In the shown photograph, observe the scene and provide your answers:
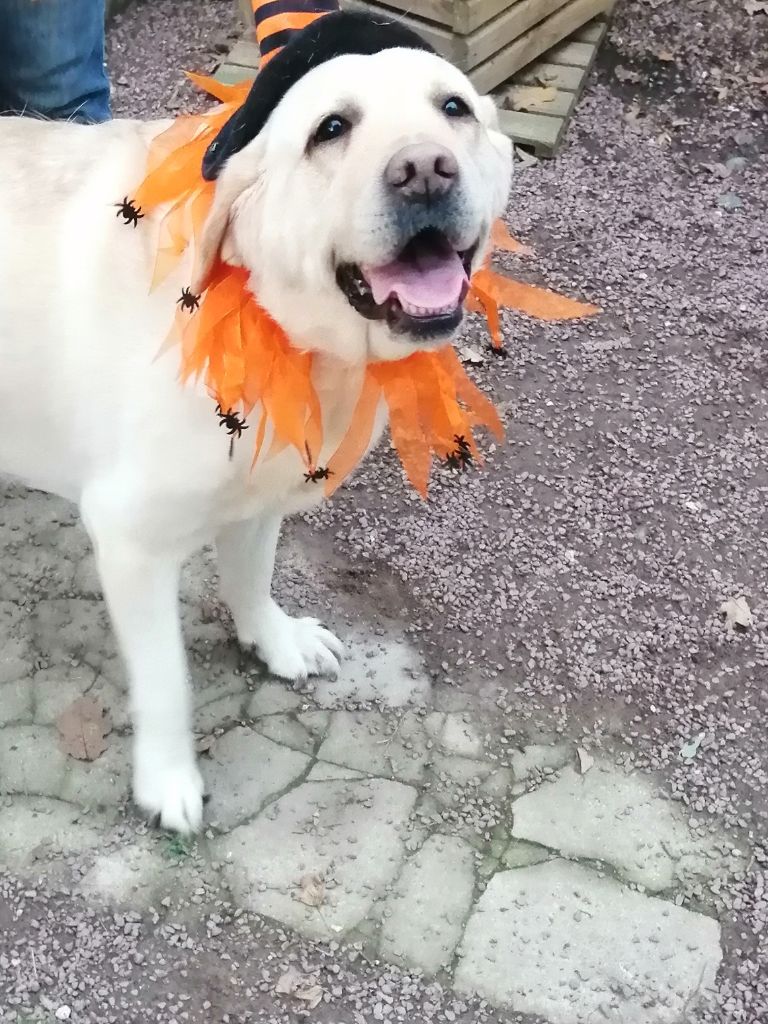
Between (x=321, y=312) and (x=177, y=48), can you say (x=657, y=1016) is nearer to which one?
(x=321, y=312)

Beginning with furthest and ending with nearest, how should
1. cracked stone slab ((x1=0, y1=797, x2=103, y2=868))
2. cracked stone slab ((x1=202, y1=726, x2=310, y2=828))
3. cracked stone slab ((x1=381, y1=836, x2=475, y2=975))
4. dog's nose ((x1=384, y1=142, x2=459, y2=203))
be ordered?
cracked stone slab ((x1=202, y1=726, x2=310, y2=828)) < cracked stone slab ((x1=0, y1=797, x2=103, y2=868)) < cracked stone slab ((x1=381, y1=836, x2=475, y2=975)) < dog's nose ((x1=384, y1=142, x2=459, y2=203))

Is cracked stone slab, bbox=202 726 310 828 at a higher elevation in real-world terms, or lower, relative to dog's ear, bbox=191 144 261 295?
lower

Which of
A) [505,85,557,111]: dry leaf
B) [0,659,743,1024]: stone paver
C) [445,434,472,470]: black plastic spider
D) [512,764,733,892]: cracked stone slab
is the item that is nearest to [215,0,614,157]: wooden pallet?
[505,85,557,111]: dry leaf

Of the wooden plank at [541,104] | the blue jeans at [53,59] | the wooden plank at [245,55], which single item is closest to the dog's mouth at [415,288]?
the blue jeans at [53,59]

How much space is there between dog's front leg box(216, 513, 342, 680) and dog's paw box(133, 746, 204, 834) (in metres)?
0.37

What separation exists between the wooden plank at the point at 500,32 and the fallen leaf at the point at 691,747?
268 cm

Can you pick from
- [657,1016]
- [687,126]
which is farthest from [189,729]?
[687,126]

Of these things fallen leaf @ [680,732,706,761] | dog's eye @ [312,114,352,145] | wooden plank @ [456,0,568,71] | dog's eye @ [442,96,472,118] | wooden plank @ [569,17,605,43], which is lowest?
fallen leaf @ [680,732,706,761]

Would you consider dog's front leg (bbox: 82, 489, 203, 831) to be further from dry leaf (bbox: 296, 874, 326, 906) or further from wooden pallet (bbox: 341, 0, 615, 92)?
wooden pallet (bbox: 341, 0, 615, 92)

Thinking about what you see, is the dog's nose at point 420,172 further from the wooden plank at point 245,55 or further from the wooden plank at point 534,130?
the wooden plank at point 245,55

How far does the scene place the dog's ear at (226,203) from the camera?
4.92 ft

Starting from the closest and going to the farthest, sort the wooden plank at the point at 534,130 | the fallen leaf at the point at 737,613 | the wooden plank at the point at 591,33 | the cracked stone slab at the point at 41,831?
the cracked stone slab at the point at 41,831 → the fallen leaf at the point at 737,613 → the wooden plank at the point at 534,130 → the wooden plank at the point at 591,33

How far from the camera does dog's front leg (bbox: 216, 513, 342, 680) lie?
2.31m

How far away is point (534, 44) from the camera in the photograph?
4.19 metres
